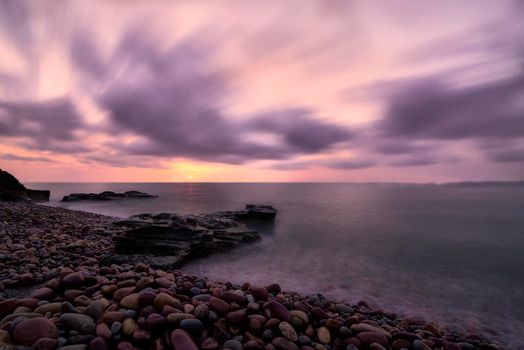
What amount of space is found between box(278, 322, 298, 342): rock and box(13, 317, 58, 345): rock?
3.17 meters

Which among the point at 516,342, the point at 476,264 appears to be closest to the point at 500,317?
the point at 516,342

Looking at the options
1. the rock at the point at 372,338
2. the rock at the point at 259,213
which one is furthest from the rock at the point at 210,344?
the rock at the point at 259,213

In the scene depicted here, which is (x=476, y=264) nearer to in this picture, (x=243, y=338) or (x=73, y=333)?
(x=243, y=338)

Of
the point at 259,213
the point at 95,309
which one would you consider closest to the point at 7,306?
the point at 95,309

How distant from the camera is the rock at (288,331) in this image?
4262 millimetres

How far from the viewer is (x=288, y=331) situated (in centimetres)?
433

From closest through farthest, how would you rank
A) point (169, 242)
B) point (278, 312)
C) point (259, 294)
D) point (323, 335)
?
point (323, 335)
point (278, 312)
point (259, 294)
point (169, 242)

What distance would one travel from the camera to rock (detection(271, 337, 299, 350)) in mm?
3992

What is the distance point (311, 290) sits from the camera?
31.9 ft

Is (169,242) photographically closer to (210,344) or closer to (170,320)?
(170,320)

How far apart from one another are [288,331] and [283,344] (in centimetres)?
32

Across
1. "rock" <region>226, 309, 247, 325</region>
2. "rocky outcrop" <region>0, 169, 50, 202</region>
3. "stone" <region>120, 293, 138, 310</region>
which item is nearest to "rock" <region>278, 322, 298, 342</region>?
"rock" <region>226, 309, 247, 325</region>

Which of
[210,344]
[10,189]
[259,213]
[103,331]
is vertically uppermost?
[10,189]

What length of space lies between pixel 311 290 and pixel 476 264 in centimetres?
1158
